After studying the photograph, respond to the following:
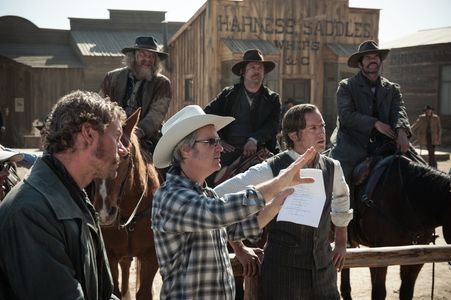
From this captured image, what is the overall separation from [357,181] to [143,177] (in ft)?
8.12

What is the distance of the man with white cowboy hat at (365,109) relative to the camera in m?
5.83

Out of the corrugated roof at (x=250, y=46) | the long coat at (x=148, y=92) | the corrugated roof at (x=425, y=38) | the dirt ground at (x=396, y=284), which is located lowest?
the dirt ground at (x=396, y=284)

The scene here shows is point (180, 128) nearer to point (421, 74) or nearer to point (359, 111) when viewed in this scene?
point (359, 111)

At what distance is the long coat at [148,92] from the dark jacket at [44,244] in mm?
3793

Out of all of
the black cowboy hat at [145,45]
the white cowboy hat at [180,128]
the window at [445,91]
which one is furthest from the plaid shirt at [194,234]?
the window at [445,91]

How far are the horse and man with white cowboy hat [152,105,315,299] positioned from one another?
9.30 feet

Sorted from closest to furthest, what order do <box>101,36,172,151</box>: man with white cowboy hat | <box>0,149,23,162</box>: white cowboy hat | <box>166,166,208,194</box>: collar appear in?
<box>166,166,208,194</box>: collar, <box>0,149,23,162</box>: white cowboy hat, <box>101,36,172,151</box>: man with white cowboy hat

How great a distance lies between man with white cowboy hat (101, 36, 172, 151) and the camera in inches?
221

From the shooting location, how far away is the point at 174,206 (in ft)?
7.66

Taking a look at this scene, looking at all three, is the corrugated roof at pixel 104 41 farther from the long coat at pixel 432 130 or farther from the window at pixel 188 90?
the long coat at pixel 432 130

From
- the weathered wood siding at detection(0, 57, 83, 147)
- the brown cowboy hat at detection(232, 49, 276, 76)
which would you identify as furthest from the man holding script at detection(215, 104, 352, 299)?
the weathered wood siding at detection(0, 57, 83, 147)

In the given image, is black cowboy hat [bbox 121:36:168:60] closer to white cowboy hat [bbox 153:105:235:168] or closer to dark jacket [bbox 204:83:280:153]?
dark jacket [bbox 204:83:280:153]

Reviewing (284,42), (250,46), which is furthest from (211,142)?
(284,42)

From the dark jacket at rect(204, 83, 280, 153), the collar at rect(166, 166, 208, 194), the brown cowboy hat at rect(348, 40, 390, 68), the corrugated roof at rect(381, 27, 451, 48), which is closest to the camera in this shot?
the collar at rect(166, 166, 208, 194)
